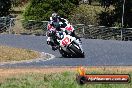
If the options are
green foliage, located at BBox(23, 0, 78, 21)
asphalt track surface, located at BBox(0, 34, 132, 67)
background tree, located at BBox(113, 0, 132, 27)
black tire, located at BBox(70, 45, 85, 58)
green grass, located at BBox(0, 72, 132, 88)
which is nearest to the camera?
green grass, located at BBox(0, 72, 132, 88)

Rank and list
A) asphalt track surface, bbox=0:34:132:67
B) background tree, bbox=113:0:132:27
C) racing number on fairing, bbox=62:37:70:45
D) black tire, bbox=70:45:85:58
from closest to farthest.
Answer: asphalt track surface, bbox=0:34:132:67 < racing number on fairing, bbox=62:37:70:45 < black tire, bbox=70:45:85:58 < background tree, bbox=113:0:132:27

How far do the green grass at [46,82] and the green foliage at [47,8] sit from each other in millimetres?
26411

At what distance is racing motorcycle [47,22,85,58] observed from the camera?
74.6ft

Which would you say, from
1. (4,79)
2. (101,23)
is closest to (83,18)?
(101,23)

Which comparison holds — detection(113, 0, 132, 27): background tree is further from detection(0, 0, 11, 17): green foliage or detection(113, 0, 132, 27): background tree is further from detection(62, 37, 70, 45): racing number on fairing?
detection(62, 37, 70, 45): racing number on fairing

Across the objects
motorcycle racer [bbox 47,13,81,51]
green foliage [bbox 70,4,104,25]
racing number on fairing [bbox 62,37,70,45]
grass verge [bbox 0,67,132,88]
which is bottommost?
green foliage [bbox 70,4,104,25]

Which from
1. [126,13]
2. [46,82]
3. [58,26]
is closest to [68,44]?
[58,26]

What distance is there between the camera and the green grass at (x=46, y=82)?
13062 millimetres

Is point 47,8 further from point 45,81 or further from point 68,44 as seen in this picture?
point 45,81

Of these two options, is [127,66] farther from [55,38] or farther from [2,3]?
[2,3]

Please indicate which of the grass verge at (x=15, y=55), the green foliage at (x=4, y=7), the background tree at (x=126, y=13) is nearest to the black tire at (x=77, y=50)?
the grass verge at (x=15, y=55)

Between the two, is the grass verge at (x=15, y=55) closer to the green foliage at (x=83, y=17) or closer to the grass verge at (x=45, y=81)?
the grass verge at (x=45, y=81)

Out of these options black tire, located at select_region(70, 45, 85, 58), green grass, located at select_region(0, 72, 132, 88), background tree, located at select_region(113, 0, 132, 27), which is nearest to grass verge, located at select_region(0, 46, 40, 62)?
black tire, located at select_region(70, 45, 85, 58)

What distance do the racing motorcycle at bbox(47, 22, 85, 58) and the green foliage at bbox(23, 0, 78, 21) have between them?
18873 mm
